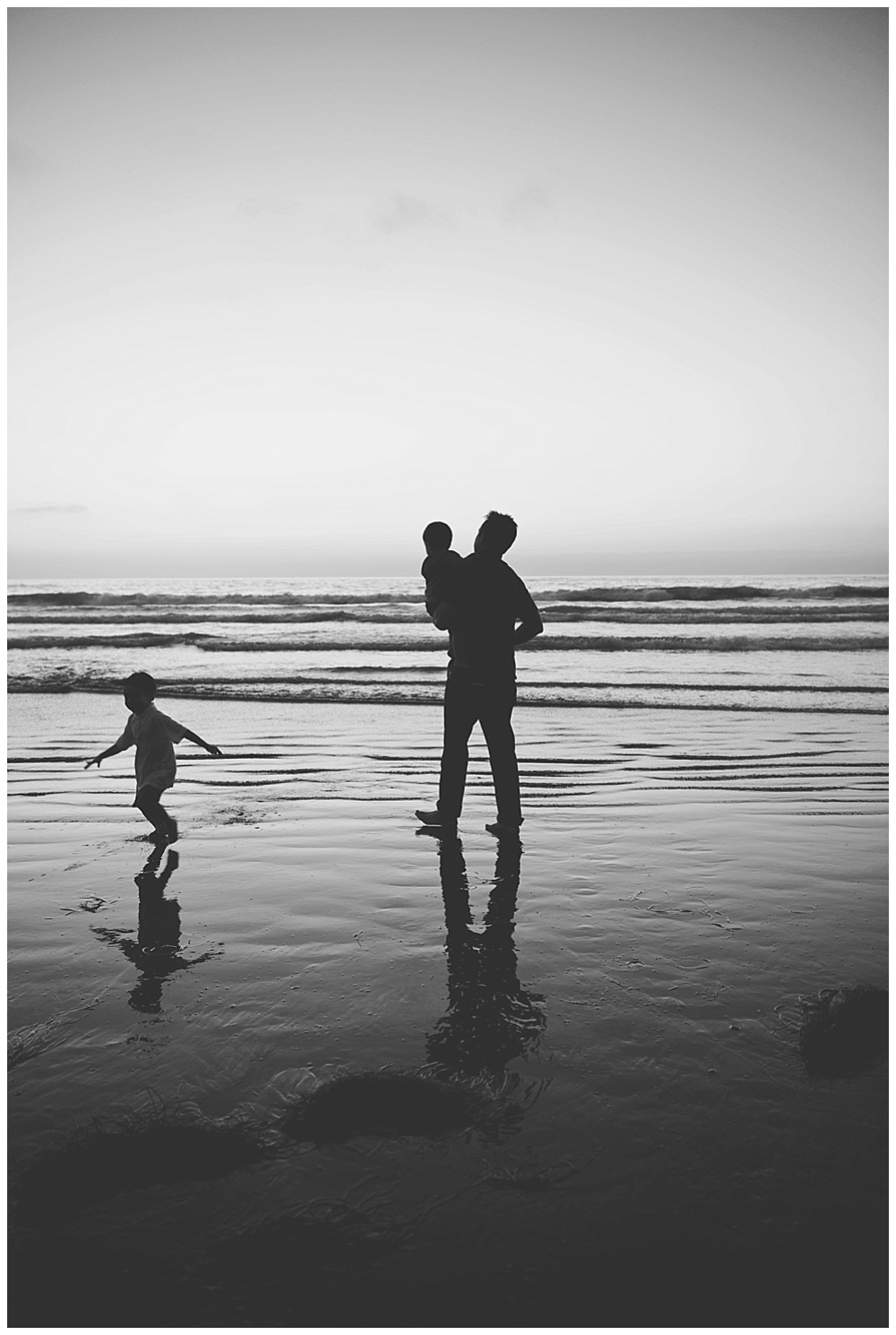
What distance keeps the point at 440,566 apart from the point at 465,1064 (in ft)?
12.6

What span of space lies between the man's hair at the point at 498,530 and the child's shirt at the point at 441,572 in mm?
309

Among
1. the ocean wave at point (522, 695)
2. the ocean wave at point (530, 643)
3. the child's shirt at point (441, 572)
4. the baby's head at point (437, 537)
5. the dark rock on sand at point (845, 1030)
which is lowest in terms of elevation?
the dark rock on sand at point (845, 1030)

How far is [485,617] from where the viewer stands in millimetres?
6051

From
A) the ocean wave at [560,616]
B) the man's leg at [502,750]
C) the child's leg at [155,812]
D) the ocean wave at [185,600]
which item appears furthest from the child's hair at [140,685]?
the ocean wave at [185,600]

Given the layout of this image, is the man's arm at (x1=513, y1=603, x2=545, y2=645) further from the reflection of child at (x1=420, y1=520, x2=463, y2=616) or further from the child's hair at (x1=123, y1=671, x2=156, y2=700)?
the child's hair at (x1=123, y1=671, x2=156, y2=700)

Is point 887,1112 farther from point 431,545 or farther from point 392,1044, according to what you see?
point 431,545

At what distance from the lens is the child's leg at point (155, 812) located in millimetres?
5914

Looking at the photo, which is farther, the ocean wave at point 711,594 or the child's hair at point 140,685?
the ocean wave at point 711,594

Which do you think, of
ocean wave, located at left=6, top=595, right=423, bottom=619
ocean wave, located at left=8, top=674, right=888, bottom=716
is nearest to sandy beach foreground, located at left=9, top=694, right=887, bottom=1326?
ocean wave, located at left=8, top=674, right=888, bottom=716

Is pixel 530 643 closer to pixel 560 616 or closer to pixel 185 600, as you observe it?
pixel 560 616

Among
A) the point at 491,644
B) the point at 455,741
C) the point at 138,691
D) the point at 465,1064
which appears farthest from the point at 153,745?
the point at 465,1064

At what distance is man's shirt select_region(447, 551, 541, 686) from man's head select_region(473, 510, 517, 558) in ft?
0.26

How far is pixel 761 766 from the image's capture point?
8.90m

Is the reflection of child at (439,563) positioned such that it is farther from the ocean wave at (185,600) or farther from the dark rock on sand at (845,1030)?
the ocean wave at (185,600)
